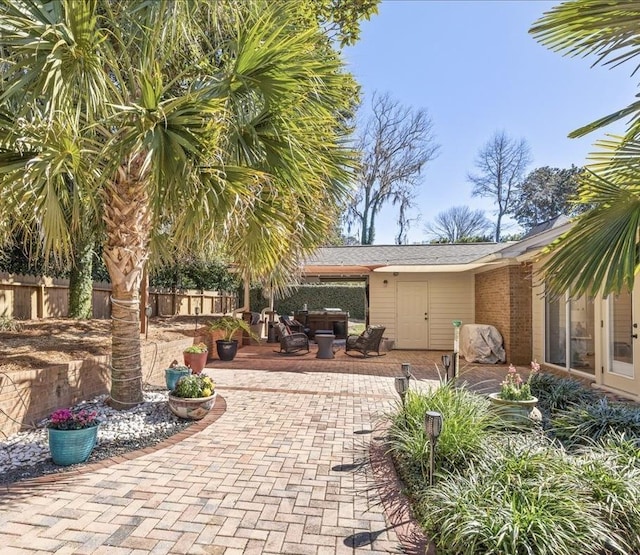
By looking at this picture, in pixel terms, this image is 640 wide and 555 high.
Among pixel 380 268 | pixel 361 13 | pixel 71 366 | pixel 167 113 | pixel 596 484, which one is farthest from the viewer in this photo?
pixel 380 268

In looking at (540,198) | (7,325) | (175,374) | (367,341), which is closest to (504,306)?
(367,341)

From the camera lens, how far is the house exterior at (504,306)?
7562 millimetres

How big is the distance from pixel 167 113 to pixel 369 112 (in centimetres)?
2643

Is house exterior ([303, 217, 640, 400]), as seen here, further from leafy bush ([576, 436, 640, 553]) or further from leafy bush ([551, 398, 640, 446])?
leafy bush ([576, 436, 640, 553])

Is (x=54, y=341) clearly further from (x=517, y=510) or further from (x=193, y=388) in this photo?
(x=517, y=510)

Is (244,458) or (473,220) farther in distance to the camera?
(473,220)

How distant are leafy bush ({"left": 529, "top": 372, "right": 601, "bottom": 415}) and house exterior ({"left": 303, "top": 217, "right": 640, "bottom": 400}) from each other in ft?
4.88

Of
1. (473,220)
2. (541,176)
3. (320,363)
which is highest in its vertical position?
(541,176)

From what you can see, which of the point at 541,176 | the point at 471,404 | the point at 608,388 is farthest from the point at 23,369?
the point at 541,176

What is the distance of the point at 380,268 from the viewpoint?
13.2m

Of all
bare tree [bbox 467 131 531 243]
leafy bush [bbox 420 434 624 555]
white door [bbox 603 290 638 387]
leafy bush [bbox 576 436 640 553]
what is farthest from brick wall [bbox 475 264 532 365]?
bare tree [bbox 467 131 531 243]

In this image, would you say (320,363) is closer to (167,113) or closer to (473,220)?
(167,113)

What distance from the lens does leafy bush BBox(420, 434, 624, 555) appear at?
8.00ft

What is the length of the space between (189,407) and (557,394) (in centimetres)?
555
